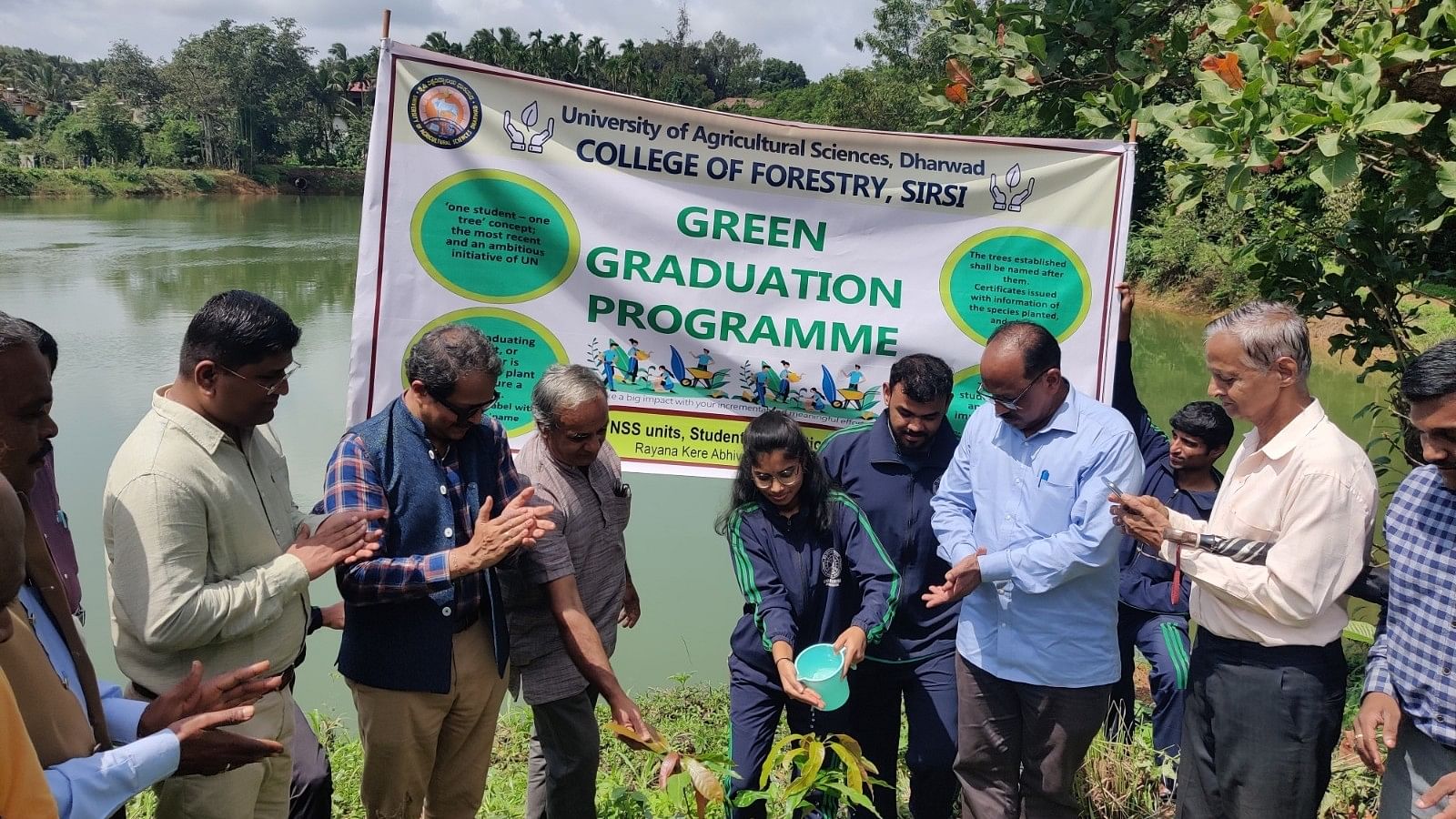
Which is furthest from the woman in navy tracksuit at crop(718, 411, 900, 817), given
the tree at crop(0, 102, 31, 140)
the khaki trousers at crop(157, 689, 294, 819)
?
the tree at crop(0, 102, 31, 140)

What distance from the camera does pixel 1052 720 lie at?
2.51m

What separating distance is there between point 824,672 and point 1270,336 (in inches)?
48.8

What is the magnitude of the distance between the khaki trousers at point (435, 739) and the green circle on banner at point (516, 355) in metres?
0.79

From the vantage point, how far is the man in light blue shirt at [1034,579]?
2439 millimetres

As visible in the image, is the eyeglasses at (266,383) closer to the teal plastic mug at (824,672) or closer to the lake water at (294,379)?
the teal plastic mug at (824,672)

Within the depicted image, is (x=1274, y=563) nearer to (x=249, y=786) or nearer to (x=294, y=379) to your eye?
(x=249, y=786)

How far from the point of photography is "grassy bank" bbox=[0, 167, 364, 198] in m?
29.4

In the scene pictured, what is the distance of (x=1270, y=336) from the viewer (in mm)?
2078

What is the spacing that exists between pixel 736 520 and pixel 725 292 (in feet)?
2.73

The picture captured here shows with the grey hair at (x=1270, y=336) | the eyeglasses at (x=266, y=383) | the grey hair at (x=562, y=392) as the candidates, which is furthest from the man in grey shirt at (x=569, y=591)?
the grey hair at (x=1270, y=336)

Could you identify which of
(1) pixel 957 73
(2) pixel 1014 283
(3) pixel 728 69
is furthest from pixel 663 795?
(3) pixel 728 69

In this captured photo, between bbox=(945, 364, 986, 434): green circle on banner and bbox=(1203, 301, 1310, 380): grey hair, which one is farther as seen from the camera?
bbox=(945, 364, 986, 434): green circle on banner

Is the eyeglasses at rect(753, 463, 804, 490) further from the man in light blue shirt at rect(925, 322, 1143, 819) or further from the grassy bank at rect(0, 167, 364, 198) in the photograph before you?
the grassy bank at rect(0, 167, 364, 198)

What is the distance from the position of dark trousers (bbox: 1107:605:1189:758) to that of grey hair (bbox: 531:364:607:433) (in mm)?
1793
